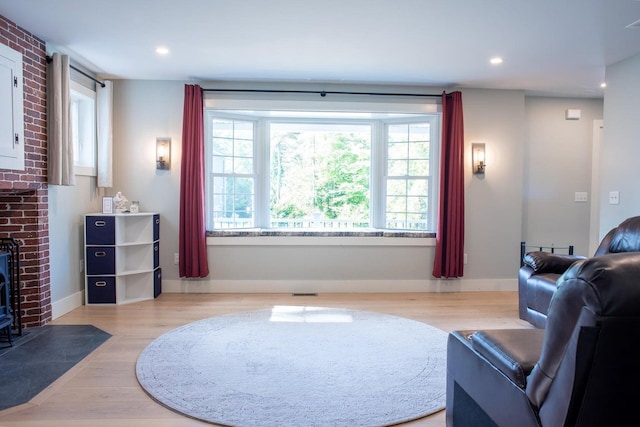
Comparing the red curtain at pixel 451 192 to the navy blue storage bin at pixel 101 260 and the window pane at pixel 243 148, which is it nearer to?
the window pane at pixel 243 148

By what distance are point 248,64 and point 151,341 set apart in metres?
2.77

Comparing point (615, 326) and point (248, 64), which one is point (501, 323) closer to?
point (615, 326)

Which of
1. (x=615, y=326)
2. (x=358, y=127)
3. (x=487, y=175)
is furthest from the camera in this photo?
(x=358, y=127)

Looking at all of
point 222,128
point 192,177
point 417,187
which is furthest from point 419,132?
point 192,177

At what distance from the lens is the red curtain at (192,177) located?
15.4 ft

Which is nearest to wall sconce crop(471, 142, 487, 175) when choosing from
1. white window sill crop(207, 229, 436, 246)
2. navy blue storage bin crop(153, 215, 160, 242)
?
white window sill crop(207, 229, 436, 246)

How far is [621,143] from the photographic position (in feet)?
13.2

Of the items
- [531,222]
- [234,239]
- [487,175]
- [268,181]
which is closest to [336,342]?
Answer: [234,239]

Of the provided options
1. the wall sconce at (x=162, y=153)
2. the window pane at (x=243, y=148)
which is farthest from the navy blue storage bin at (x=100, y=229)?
the window pane at (x=243, y=148)

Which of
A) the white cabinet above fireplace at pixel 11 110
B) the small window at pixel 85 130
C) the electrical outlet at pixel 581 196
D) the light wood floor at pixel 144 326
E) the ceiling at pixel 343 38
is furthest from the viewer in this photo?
the electrical outlet at pixel 581 196

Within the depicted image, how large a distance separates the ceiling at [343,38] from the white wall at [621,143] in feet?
0.63

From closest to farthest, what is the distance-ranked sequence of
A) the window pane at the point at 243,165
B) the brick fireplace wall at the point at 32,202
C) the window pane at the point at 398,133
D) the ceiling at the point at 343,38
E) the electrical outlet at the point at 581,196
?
1. the ceiling at the point at 343,38
2. the brick fireplace wall at the point at 32,202
3. the window pane at the point at 243,165
4. the window pane at the point at 398,133
5. the electrical outlet at the point at 581,196

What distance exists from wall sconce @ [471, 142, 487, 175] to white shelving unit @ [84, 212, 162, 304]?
382 cm

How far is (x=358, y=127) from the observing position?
5.42m
